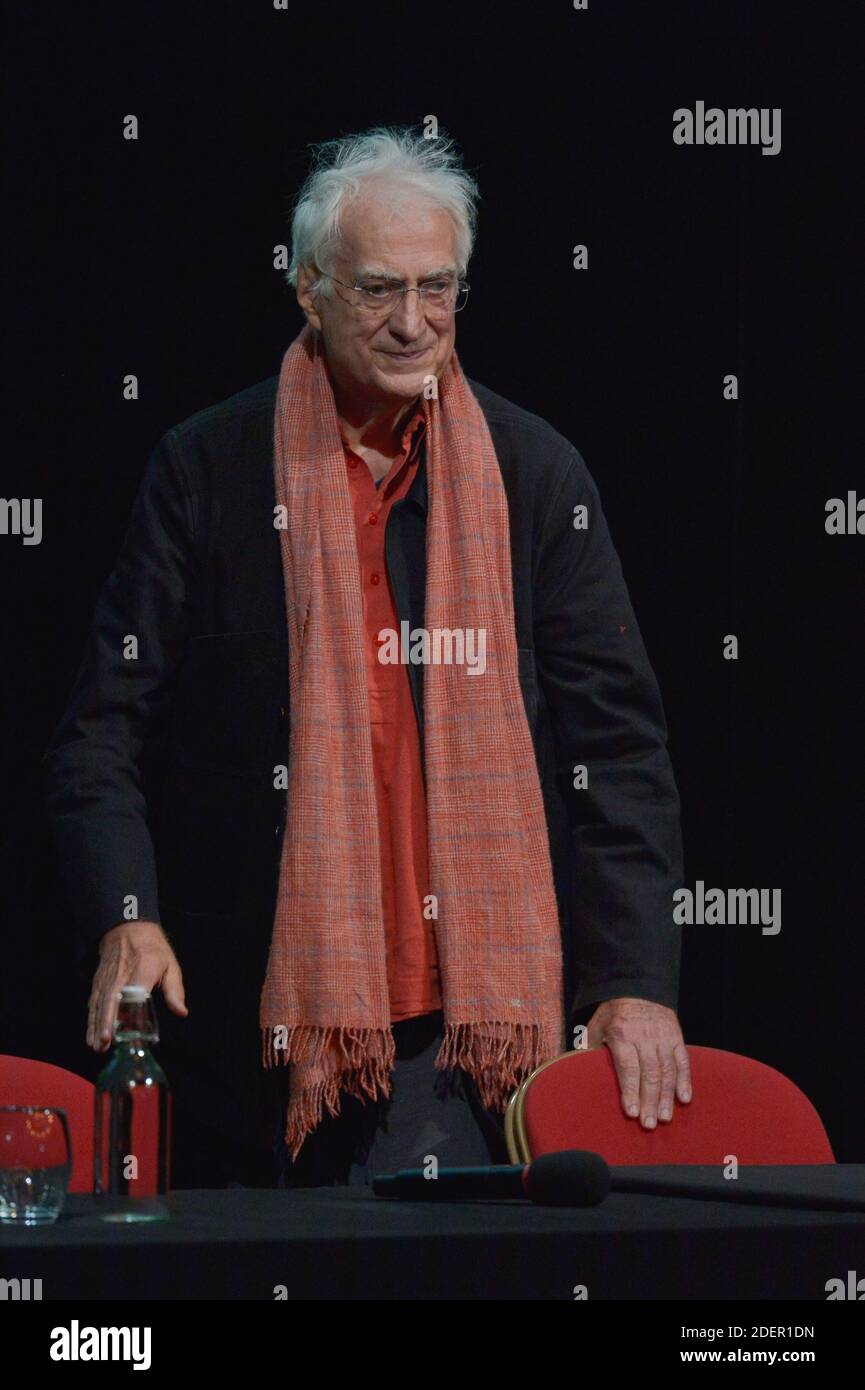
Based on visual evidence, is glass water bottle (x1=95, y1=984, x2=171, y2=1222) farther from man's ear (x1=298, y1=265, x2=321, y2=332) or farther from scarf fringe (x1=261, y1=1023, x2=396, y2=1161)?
man's ear (x1=298, y1=265, x2=321, y2=332)

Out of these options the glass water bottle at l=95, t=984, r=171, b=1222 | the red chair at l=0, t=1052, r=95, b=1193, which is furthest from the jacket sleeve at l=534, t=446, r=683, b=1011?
the glass water bottle at l=95, t=984, r=171, b=1222

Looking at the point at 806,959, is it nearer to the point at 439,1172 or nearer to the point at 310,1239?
the point at 439,1172

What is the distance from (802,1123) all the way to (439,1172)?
0.82 meters

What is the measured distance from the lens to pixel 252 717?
281 centimetres

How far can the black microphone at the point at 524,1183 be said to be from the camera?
64.7 inches

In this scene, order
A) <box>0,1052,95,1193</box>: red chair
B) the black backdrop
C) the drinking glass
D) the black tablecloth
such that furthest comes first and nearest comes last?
the black backdrop → <box>0,1052,95,1193</box>: red chair → the drinking glass → the black tablecloth

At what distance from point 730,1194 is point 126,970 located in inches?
38.2

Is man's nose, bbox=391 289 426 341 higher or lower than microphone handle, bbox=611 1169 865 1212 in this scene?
higher

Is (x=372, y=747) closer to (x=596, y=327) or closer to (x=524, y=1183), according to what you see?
(x=596, y=327)

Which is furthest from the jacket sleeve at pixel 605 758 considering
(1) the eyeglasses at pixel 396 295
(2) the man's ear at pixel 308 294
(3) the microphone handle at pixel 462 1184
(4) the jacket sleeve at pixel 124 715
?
(3) the microphone handle at pixel 462 1184

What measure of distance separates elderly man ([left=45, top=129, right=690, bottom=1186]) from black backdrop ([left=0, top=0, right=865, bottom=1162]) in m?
0.42

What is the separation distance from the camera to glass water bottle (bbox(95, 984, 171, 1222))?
5.53ft

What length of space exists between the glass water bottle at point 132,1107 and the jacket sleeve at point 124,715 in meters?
0.80

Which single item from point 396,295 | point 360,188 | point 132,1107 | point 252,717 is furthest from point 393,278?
point 132,1107
